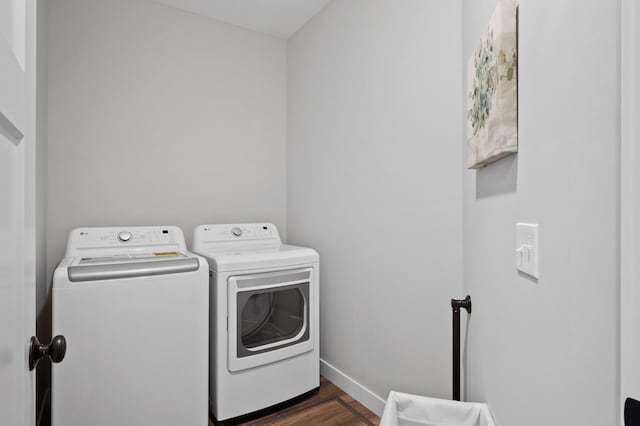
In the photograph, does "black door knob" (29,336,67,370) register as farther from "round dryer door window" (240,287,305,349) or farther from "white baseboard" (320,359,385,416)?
"white baseboard" (320,359,385,416)

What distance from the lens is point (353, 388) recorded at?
212 cm

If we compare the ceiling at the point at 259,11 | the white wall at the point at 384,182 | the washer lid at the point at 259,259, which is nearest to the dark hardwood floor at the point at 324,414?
the white wall at the point at 384,182

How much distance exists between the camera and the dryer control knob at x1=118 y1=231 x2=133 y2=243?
81.2 inches

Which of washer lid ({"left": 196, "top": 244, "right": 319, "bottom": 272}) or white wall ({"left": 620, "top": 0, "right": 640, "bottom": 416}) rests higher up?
white wall ({"left": 620, "top": 0, "right": 640, "bottom": 416})

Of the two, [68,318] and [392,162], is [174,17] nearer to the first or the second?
[392,162]

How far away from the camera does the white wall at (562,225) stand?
1.62 feet

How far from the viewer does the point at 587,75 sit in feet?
1.76

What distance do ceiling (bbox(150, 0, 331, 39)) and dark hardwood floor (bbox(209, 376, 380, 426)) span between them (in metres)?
2.54

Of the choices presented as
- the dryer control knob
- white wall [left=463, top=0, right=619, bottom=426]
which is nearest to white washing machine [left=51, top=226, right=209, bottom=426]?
the dryer control knob

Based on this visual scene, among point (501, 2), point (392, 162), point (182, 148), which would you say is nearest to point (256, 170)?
point (182, 148)

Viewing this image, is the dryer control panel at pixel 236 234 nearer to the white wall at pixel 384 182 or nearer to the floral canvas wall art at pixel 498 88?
the white wall at pixel 384 182

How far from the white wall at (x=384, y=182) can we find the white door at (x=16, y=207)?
1420mm

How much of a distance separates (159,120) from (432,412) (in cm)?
230

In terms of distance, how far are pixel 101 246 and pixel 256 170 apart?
1.19 m
